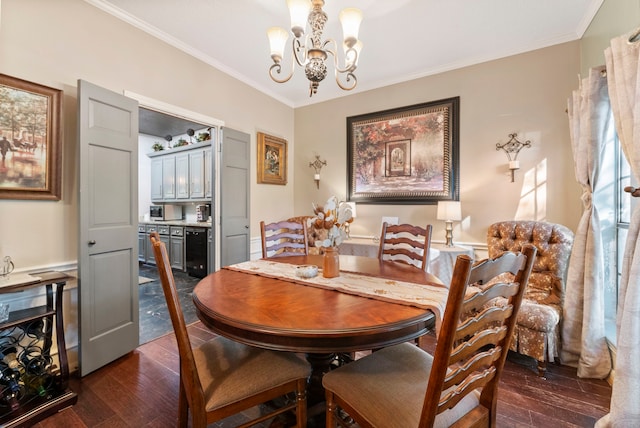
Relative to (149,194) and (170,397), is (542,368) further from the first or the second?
(149,194)

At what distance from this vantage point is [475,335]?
952mm

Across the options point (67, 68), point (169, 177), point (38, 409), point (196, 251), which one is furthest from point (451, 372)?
point (169, 177)

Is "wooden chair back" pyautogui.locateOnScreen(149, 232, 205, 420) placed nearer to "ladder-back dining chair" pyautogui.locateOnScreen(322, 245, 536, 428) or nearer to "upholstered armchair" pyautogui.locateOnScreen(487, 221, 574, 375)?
"ladder-back dining chair" pyautogui.locateOnScreen(322, 245, 536, 428)

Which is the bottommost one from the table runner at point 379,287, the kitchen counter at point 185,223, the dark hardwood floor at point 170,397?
the dark hardwood floor at point 170,397

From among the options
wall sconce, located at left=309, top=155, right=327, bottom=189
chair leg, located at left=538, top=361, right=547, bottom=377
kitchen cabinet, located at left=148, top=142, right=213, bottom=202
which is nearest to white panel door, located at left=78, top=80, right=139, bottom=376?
kitchen cabinet, located at left=148, top=142, right=213, bottom=202

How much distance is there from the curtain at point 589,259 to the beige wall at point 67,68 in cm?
353

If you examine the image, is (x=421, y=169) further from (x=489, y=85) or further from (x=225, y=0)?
(x=225, y=0)

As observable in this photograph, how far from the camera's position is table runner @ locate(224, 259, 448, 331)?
4.05ft

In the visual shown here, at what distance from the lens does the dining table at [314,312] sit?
3.26ft

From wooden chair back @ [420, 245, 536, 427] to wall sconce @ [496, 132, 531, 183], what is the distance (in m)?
2.42

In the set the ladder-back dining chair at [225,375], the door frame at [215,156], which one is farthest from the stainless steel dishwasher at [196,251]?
the ladder-back dining chair at [225,375]

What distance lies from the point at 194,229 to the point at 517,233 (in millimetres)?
4461

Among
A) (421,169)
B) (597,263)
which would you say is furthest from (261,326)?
(421,169)

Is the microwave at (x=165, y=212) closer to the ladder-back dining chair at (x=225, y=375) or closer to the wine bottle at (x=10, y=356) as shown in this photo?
the wine bottle at (x=10, y=356)
